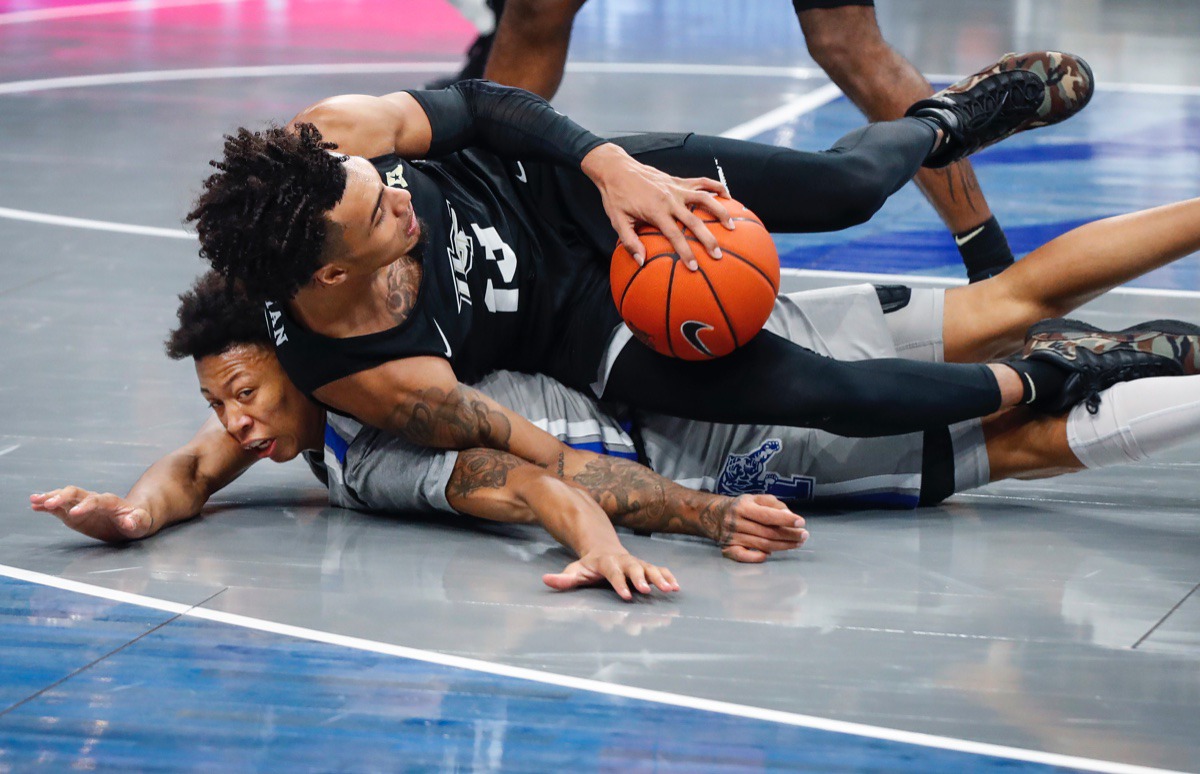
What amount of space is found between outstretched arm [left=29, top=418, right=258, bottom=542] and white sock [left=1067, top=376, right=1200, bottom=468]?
2121 millimetres

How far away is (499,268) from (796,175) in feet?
2.69

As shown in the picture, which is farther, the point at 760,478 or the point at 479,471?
the point at 760,478

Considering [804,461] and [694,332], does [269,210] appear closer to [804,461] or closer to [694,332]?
[694,332]

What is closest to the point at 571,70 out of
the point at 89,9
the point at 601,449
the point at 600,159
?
the point at 89,9

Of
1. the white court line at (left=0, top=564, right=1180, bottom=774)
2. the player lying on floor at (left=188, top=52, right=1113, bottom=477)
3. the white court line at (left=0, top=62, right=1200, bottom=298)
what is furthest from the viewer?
the white court line at (left=0, top=62, right=1200, bottom=298)

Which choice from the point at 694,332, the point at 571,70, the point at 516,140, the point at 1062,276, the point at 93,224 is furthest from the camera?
the point at 571,70

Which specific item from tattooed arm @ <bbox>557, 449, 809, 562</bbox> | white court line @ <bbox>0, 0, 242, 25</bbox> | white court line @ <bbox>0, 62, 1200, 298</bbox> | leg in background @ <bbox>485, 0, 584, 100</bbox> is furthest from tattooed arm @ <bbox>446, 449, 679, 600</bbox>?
white court line @ <bbox>0, 0, 242, 25</bbox>

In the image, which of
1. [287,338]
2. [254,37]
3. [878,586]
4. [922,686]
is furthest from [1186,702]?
[254,37]

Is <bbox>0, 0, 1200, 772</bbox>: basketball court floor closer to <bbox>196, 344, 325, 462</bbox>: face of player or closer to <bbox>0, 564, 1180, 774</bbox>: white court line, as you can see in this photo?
<bbox>0, 564, 1180, 774</bbox>: white court line

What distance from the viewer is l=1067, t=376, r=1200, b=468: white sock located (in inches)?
142

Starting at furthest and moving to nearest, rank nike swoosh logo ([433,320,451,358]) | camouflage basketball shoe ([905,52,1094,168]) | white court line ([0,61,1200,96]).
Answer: white court line ([0,61,1200,96]), camouflage basketball shoe ([905,52,1094,168]), nike swoosh logo ([433,320,451,358])

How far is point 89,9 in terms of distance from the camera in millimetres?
13359

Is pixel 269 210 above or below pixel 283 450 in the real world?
above

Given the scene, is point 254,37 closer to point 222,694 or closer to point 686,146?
point 686,146
